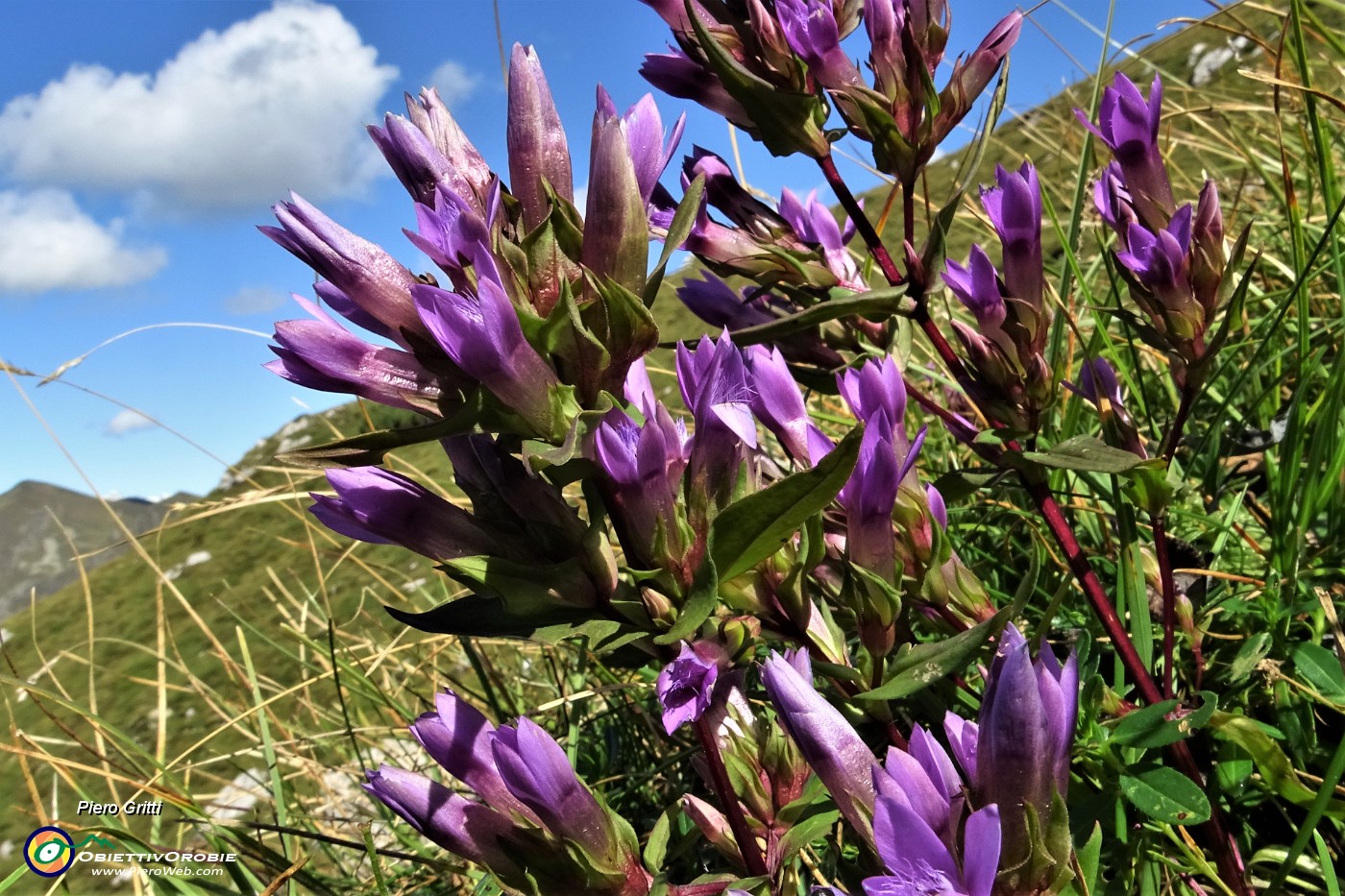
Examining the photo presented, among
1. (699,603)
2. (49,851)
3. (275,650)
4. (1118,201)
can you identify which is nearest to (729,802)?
(699,603)

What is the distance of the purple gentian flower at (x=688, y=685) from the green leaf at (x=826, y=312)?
39cm

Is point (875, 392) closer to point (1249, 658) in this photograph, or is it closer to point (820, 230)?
point (820, 230)

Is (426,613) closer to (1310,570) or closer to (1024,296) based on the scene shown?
(1024,296)

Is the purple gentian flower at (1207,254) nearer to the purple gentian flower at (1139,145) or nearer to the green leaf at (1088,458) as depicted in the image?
the purple gentian flower at (1139,145)

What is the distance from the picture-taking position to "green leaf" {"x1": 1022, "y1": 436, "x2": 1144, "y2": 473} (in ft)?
3.27

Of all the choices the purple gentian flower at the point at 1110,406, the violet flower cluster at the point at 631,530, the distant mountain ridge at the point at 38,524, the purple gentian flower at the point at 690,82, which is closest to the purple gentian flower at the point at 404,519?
the violet flower cluster at the point at 631,530

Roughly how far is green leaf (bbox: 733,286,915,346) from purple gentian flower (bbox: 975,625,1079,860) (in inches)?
17.1

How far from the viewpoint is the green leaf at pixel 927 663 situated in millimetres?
821

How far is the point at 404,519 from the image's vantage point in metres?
0.86

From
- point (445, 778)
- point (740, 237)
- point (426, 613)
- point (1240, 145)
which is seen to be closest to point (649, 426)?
point (426, 613)

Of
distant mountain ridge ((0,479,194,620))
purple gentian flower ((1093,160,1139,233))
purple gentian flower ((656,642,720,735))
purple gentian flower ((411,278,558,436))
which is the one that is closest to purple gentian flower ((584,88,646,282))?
purple gentian flower ((411,278,558,436))

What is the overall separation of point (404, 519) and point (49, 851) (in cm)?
135

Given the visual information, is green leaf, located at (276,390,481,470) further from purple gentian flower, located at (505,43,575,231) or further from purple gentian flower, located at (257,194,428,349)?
purple gentian flower, located at (505,43,575,231)

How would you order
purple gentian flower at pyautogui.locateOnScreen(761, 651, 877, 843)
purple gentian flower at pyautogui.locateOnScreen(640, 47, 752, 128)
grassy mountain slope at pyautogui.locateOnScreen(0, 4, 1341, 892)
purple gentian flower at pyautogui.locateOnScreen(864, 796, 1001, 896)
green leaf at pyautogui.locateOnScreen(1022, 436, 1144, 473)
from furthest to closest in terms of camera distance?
grassy mountain slope at pyautogui.locateOnScreen(0, 4, 1341, 892)
purple gentian flower at pyautogui.locateOnScreen(640, 47, 752, 128)
green leaf at pyautogui.locateOnScreen(1022, 436, 1144, 473)
purple gentian flower at pyautogui.locateOnScreen(761, 651, 877, 843)
purple gentian flower at pyautogui.locateOnScreen(864, 796, 1001, 896)
